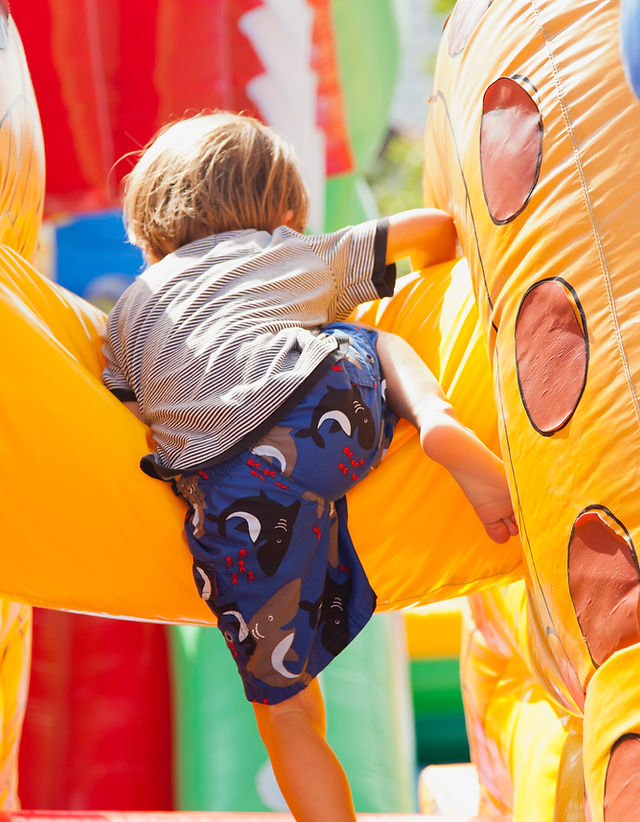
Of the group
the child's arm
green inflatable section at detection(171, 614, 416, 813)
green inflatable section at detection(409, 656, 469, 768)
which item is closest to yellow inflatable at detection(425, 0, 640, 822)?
the child's arm

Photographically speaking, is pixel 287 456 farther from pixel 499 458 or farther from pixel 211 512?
pixel 499 458

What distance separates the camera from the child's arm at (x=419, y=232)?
1.06m

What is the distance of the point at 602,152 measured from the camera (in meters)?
0.72

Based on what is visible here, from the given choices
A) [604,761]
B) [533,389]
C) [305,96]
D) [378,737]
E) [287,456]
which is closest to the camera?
[604,761]

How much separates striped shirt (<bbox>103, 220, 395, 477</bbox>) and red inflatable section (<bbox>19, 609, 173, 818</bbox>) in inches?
45.1

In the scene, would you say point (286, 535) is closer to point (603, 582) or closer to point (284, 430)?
point (284, 430)

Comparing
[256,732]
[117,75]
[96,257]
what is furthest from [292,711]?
[117,75]

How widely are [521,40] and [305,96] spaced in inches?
58.7

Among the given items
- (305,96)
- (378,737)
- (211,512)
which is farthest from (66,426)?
(305,96)

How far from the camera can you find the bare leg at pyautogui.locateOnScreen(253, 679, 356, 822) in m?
0.89

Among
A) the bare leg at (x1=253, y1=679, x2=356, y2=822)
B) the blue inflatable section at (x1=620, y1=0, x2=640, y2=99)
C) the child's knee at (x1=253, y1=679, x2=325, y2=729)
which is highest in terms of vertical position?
the blue inflatable section at (x1=620, y1=0, x2=640, y2=99)

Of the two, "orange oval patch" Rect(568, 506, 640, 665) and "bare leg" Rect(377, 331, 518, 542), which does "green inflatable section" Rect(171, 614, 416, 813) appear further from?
"orange oval patch" Rect(568, 506, 640, 665)

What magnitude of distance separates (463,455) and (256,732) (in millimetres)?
1120

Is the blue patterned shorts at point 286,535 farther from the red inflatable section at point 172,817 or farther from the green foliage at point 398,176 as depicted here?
the green foliage at point 398,176
